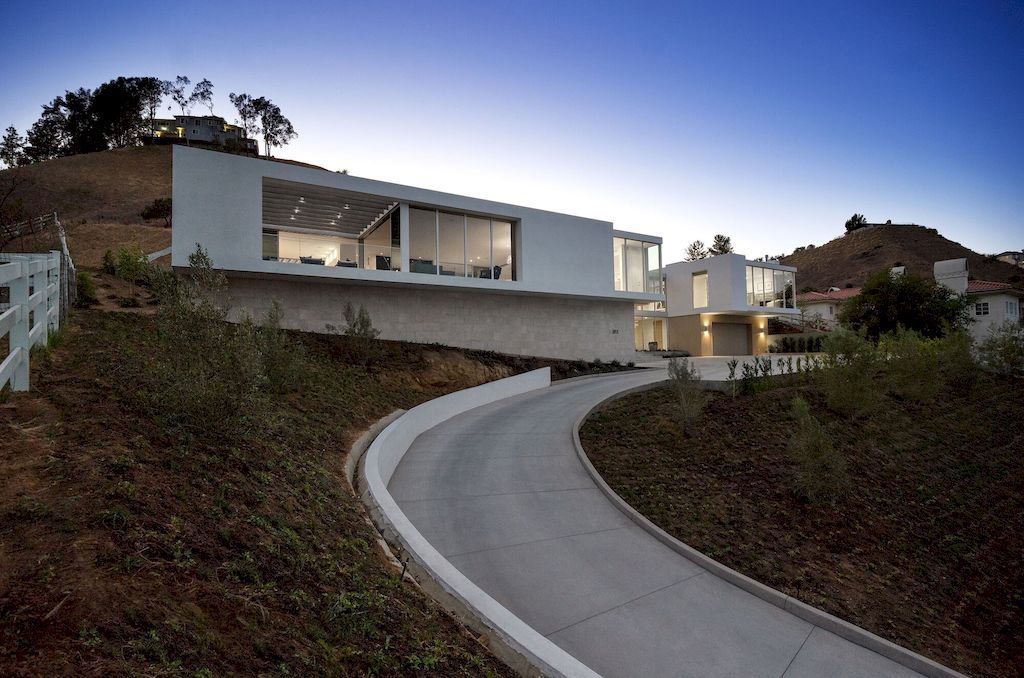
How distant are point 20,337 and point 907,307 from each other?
1527 inches

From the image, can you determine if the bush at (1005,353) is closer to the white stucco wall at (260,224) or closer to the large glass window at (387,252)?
the white stucco wall at (260,224)

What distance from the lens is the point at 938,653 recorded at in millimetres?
4883

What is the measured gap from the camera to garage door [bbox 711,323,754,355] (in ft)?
112

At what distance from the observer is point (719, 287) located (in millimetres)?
32438

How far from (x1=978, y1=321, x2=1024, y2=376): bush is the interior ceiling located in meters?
24.9

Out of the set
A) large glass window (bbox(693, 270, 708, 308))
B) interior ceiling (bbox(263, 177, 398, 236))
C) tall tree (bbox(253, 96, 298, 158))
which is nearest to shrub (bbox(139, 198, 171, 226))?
interior ceiling (bbox(263, 177, 398, 236))

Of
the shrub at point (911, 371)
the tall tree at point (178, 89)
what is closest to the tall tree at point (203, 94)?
the tall tree at point (178, 89)

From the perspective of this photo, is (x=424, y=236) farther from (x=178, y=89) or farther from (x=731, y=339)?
(x=178, y=89)

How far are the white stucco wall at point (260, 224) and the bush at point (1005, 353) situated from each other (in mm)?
16321

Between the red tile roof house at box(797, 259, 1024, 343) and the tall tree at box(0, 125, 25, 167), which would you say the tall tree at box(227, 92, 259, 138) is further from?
the red tile roof house at box(797, 259, 1024, 343)

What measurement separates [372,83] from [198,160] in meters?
8.00

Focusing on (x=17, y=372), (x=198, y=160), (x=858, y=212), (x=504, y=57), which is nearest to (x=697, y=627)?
(x=17, y=372)

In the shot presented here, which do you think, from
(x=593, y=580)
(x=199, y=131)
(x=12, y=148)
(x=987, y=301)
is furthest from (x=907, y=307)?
(x=12, y=148)

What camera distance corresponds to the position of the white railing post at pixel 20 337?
173 inches
